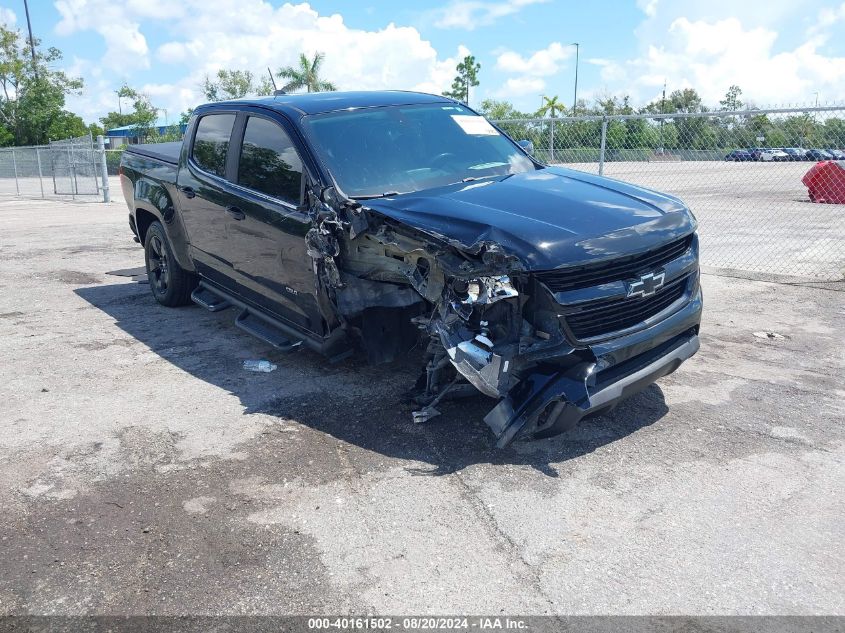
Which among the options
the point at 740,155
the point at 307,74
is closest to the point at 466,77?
the point at 307,74

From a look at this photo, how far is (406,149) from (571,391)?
7.53 feet

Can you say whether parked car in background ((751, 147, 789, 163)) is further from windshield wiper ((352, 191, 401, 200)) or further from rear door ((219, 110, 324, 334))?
rear door ((219, 110, 324, 334))

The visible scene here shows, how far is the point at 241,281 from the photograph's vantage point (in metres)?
5.89

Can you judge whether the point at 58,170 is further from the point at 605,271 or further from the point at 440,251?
the point at 605,271

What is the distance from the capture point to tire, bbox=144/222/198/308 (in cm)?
716

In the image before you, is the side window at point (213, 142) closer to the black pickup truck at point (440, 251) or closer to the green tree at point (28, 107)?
the black pickup truck at point (440, 251)

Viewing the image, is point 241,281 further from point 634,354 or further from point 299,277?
point 634,354

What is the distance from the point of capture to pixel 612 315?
396 centimetres

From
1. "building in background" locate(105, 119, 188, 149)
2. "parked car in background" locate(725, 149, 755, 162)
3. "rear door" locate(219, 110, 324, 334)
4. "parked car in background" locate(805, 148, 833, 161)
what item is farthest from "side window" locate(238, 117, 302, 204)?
"building in background" locate(105, 119, 188, 149)

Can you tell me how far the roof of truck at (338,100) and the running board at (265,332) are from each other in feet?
5.38

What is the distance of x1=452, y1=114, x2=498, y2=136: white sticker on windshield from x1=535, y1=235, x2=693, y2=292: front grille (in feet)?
6.65

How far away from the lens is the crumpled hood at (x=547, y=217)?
12.4ft

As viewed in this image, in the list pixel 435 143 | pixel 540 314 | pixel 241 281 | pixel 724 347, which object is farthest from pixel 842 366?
pixel 241 281

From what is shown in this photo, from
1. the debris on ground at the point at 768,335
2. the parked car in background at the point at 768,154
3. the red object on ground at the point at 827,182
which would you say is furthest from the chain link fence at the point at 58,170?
the red object on ground at the point at 827,182
